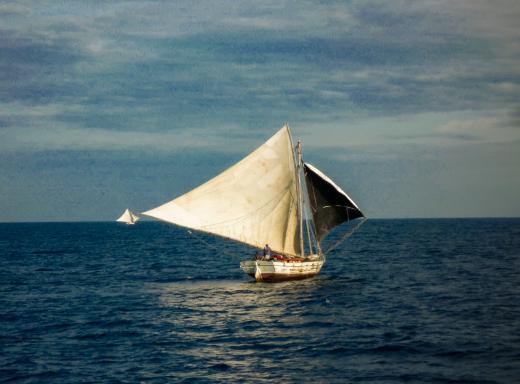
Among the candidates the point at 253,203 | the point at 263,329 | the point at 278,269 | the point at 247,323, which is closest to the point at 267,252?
the point at 278,269

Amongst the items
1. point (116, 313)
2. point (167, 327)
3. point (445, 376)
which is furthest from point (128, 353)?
point (445, 376)

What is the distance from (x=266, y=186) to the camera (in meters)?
49.5

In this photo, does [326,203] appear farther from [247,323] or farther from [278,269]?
[247,323]

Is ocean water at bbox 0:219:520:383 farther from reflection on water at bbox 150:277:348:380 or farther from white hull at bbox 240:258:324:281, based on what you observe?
white hull at bbox 240:258:324:281

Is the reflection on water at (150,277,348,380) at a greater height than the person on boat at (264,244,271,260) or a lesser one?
lesser

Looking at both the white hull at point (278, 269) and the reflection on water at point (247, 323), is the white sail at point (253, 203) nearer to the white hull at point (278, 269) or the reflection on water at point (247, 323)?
the white hull at point (278, 269)

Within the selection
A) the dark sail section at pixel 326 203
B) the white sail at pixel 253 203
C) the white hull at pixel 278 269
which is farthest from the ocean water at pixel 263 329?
the dark sail section at pixel 326 203

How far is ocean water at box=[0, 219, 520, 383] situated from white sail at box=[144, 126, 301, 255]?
14.5ft

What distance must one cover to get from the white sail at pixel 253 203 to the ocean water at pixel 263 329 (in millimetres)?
4407

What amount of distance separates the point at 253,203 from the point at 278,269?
18.5 ft

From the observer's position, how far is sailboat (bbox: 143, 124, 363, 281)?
47406 mm

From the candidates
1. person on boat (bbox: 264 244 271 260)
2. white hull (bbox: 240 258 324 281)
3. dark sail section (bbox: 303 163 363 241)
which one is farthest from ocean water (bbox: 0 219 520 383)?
dark sail section (bbox: 303 163 363 241)

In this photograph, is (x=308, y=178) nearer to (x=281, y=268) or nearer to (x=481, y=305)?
(x=281, y=268)

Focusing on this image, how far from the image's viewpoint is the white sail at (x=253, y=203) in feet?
155
